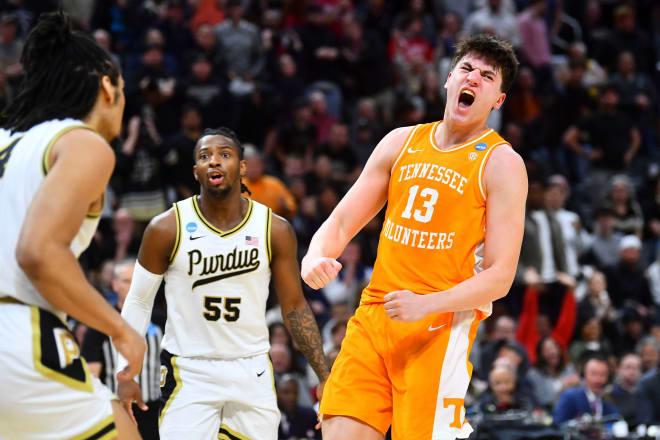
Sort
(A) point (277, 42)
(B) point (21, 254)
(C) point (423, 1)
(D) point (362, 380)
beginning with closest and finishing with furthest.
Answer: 1. (B) point (21, 254)
2. (D) point (362, 380)
3. (A) point (277, 42)
4. (C) point (423, 1)

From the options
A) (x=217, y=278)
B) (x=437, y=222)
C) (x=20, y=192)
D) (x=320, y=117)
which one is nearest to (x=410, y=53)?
(x=320, y=117)

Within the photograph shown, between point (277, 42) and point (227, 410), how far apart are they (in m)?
9.49

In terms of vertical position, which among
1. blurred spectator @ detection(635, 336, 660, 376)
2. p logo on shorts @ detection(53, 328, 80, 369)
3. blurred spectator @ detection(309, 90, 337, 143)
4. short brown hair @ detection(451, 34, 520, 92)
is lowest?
blurred spectator @ detection(635, 336, 660, 376)

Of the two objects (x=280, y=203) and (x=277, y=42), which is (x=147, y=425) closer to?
(x=280, y=203)

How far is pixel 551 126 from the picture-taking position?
582 inches

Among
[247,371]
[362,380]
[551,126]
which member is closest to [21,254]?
[362,380]

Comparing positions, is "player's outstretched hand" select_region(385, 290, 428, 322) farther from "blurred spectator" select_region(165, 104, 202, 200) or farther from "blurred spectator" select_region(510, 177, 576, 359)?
"blurred spectator" select_region(510, 177, 576, 359)

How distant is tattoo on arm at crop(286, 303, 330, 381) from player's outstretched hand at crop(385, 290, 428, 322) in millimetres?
1323

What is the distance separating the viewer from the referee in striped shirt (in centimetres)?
711

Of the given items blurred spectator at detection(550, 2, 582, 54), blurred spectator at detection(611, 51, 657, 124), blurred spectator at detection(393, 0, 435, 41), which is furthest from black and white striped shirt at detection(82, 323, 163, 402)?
blurred spectator at detection(550, 2, 582, 54)

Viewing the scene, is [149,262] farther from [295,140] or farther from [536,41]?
[536,41]

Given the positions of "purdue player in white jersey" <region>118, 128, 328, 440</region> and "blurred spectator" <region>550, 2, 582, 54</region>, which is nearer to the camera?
"purdue player in white jersey" <region>118, 128, 328, 440</region>

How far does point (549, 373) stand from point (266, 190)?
12.4 ft

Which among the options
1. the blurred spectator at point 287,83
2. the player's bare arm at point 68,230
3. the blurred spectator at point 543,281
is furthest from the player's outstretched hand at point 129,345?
the blurred spectator at point 287,83
